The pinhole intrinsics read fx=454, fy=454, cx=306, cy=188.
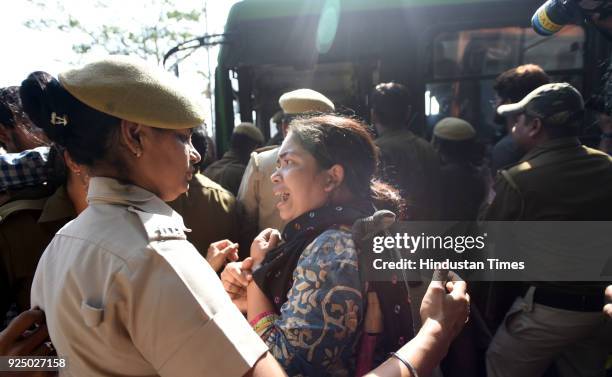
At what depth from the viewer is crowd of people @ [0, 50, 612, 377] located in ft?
2.89

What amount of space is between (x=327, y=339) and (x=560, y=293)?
4.78 feet

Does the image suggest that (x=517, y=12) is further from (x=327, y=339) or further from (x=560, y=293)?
(x=327, y=339)

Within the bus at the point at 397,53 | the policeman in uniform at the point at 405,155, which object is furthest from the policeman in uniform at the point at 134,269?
the bus at the point at 397,53

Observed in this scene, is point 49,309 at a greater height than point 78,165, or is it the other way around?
point 78,165

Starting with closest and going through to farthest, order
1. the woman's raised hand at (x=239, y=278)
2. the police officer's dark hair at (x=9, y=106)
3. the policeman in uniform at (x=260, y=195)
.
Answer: the woman's raised hand at (x=239, y=278), the police officer's dark hair at (x=9, y=106), the policeman in uniform at (x=260, y=195)

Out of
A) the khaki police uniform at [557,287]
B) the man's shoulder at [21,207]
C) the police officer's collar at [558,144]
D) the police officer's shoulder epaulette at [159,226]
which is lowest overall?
the khaki police uniform at [557,287]

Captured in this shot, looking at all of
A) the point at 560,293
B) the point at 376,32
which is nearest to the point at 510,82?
the point at 560,293

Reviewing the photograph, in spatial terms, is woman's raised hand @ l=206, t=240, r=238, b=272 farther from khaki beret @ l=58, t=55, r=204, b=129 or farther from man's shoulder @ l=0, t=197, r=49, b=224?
khaki beret @ l=58, t=55, r=204, b=129

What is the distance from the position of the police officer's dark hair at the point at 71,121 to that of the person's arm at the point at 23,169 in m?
0.80

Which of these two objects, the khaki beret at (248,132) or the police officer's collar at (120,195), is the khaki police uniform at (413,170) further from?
the police officer's collar at (120,195)

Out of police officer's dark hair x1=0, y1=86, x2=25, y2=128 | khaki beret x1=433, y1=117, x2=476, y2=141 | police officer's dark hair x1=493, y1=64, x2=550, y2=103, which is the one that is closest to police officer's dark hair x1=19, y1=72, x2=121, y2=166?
police officer's dark hair x1=0, y1=86, x2=25, y2=128

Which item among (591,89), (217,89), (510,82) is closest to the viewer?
(510,82)

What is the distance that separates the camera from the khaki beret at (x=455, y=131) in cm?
329

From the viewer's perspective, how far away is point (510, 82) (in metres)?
2.79
